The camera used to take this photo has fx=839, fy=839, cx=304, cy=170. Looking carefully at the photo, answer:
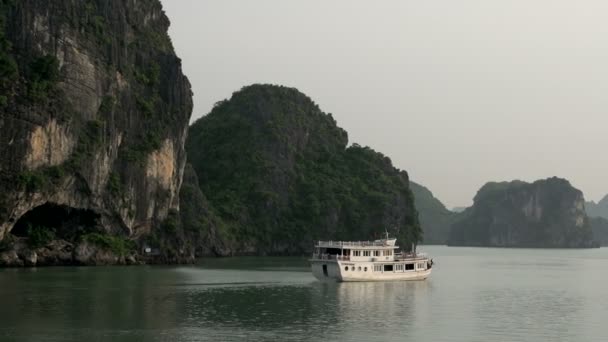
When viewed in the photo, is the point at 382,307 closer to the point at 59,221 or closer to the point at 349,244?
the point at 349,244

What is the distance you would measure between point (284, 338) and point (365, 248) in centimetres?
3097

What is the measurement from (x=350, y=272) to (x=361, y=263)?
1326mm

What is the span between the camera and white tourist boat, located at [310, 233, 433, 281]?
64.9 meters

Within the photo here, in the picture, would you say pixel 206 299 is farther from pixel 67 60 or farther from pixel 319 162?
pixel 319 162

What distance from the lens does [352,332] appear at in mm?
37750

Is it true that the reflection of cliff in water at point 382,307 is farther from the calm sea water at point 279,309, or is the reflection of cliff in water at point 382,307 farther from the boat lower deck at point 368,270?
the boat lower deck at point 368,270

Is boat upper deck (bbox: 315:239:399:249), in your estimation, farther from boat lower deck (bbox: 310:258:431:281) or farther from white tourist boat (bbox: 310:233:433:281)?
boat lower deck (bbox: 310:258:431:281)

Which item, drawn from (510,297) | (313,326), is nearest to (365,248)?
(510,297)

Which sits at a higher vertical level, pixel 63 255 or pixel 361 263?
pixel 63 255

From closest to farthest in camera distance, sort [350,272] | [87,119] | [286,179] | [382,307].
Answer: [382,307] < [350,272] < [87,119] < [286,179]

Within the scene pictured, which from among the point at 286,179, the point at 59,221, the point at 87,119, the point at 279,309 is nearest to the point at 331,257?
the point at 279,309

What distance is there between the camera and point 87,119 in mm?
82125

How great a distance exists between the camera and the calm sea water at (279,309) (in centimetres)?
3697

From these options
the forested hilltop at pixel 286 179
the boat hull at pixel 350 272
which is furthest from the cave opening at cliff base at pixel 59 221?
the forested hilltop at pixel 286 179
